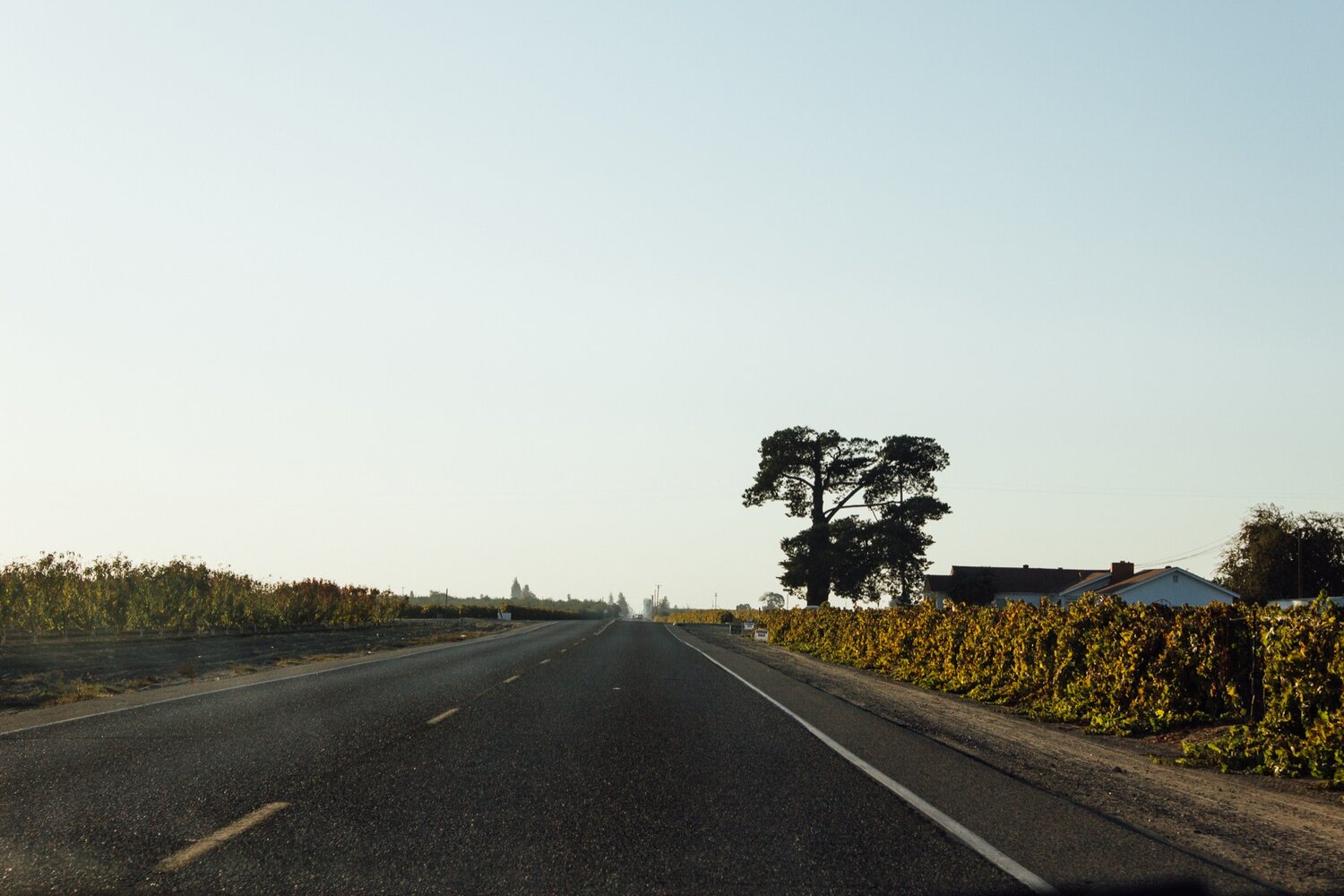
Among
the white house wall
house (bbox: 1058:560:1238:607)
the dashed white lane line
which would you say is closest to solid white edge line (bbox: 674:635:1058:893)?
the dashed white lane line

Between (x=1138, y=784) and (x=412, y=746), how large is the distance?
287 inches

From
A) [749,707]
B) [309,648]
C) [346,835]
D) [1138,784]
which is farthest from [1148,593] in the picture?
[346,835]

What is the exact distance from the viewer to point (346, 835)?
269 inches

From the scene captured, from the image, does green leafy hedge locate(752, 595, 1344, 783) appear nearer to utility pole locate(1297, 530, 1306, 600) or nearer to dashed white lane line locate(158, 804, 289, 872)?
dashed white lane line locate(158, 804, 289, 872)

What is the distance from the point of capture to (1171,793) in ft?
31.9

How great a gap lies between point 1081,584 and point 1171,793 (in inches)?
3490

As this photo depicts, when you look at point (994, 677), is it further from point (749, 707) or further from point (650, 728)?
point (650, 728)

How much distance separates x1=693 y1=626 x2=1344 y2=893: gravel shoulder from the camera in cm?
704

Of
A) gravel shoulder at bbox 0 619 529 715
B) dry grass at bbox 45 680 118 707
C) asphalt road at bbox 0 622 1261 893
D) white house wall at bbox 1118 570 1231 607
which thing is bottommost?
asphalt road at bbox 0 622 1261 893

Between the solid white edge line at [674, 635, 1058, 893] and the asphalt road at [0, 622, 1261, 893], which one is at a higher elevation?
the asphalt road at [0, 622, 1261, 893]

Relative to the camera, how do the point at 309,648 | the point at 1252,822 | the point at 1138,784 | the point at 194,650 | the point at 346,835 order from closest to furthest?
the point at 346,835, the point at 1252,822, the point at 1138,784, the point at 194,650, the point at 309,648

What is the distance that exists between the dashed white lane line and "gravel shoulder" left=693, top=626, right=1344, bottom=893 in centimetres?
629

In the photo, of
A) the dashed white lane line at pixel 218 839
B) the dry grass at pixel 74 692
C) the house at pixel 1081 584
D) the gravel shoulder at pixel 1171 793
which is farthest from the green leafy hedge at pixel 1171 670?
the house at pixel 1081 584

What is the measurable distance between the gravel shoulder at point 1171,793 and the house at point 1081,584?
39795mm
